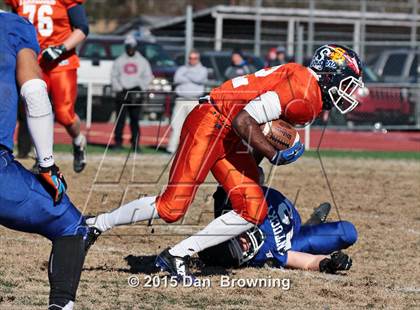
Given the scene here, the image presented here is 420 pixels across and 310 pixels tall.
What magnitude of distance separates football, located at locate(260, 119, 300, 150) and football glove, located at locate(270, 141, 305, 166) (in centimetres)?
3

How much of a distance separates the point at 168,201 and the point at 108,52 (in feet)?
41.4

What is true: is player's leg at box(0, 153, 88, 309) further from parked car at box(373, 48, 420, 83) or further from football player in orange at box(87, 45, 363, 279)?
parked car at box(373, 48, 420, 83)

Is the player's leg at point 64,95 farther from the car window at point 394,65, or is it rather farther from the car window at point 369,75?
the car window at point 394,65

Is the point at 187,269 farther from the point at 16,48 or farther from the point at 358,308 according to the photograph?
the point at 16,48

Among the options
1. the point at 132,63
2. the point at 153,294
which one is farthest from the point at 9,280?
the point at 132,63

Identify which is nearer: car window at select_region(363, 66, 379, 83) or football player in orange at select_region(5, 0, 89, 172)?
football player in orange at select_region(5, 0, 89, 172)

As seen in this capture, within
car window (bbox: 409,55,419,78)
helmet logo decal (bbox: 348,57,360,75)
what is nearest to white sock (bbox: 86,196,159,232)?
helmet logo decal (bbox: 348,57,360,75)

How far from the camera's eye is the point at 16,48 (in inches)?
162

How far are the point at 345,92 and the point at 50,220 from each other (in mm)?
2118

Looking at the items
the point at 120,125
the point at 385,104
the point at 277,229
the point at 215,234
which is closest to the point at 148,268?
the point at 215,234

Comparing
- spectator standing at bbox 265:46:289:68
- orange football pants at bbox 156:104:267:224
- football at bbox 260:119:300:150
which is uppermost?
football at bbox 260:119:300:150

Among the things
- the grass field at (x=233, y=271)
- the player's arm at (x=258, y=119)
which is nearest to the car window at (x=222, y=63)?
the grass field at (x=233, y=271)

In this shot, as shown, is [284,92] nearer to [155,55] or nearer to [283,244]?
[283,244]

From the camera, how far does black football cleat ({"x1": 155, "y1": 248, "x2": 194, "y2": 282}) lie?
5555 millimetres
